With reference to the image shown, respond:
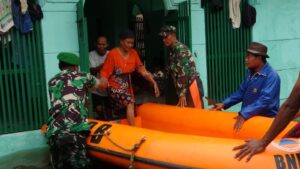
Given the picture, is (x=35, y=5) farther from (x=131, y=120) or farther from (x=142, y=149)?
(x=142, y=149)

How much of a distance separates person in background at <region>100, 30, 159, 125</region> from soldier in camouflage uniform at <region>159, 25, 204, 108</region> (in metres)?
0.49

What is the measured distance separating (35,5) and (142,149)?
2672mm

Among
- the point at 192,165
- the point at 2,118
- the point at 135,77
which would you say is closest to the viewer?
the point at 192,165

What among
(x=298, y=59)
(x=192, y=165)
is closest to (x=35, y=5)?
(x=192, y=165)

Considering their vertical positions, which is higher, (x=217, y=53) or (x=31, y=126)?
(x=217, y=53)

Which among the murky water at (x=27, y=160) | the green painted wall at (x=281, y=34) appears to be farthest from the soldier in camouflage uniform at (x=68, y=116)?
the green painted wall at (x=281, y=34)

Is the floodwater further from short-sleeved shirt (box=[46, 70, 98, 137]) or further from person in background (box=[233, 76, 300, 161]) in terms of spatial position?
person in background (box=[233, 76, 300, 161])

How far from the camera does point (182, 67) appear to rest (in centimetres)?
562

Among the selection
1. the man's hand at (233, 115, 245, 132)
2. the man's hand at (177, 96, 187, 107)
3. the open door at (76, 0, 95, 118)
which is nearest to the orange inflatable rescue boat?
the man's hand at (233, 115, 245, 132)

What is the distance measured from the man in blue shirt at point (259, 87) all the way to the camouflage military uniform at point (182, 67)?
1.08 meters

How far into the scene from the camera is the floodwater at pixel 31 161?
5.09m

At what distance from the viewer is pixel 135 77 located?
23.5ft

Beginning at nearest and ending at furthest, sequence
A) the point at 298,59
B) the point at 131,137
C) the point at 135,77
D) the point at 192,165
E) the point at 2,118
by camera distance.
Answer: the point at 192,165
the point at 131,137
the point at 2,118
the point at 135,77
the point at 298,59

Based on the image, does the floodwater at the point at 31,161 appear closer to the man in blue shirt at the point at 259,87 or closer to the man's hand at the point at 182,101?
the man's hand at the point at 182,101
